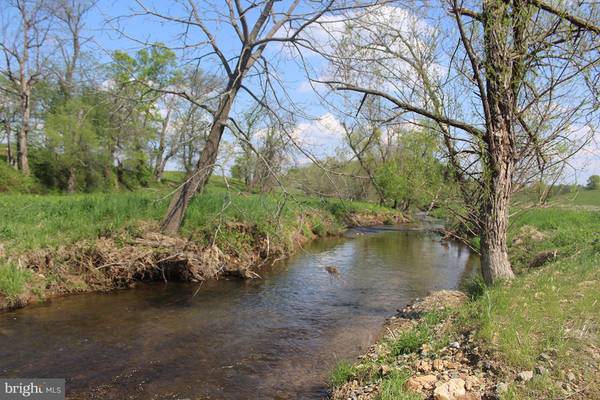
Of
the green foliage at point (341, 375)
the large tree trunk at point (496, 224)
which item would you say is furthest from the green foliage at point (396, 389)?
the large tree trunk at point (496, 224)

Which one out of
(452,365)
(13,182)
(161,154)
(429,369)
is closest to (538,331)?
(452,365)

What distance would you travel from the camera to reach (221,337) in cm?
685

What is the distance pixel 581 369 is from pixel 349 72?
561 cm

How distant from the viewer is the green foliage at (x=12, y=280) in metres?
7.51

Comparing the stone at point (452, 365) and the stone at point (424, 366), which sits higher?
the stone at point (452, 365)

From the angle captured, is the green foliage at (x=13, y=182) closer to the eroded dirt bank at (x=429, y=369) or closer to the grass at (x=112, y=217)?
the grass at (x=112, y=217)

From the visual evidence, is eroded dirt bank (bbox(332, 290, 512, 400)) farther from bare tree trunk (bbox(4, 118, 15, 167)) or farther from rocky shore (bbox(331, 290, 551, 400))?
bare tree trunk (bbox(4, 118, 15, 167))

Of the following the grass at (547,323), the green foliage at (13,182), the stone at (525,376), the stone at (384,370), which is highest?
the green foliage at (13,182)

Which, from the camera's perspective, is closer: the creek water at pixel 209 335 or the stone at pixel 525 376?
the stone at pixel 525 376

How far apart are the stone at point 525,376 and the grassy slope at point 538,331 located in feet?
0.14

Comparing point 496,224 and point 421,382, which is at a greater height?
point 496,224

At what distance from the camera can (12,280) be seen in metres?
Result: 7.67

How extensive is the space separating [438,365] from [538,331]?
1105 mm

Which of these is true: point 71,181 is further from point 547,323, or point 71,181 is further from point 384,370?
point 547,323
